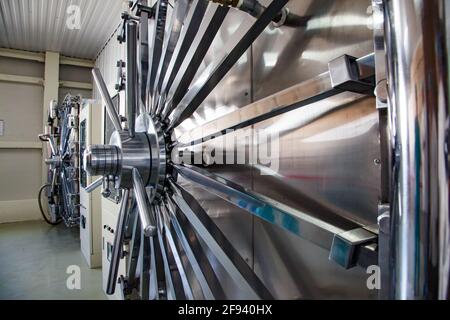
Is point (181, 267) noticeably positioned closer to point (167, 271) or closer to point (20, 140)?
point (167, 271)

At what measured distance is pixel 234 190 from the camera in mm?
504

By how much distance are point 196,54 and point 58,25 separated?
3614 mm

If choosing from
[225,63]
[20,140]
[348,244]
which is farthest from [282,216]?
[20,140]

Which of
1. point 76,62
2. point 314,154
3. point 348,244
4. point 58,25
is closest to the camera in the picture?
point 348,244

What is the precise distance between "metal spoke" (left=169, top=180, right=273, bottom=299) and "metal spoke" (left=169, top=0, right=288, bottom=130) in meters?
0.19

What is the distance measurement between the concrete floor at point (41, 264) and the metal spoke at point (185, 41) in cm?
176

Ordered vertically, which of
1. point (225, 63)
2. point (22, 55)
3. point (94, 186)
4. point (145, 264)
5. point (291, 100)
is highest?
point (22, 55)

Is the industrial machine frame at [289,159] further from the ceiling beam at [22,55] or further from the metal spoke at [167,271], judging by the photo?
the ceiling beam at [22,55]

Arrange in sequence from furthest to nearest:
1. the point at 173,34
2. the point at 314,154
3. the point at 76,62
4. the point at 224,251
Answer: the point at 76,62, the point at 173,34, the point at 224,251, the point at 314,154

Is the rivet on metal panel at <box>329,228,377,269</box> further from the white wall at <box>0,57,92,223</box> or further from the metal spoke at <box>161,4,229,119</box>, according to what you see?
the white wall at <box>0,57,92,223</box>

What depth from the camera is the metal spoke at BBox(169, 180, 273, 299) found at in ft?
1.61

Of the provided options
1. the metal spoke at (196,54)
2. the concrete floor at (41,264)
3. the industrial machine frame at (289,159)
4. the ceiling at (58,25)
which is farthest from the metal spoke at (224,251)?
the ceiling at (58,25)

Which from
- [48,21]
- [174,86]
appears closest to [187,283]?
[174,86]

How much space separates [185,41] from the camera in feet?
2.09
